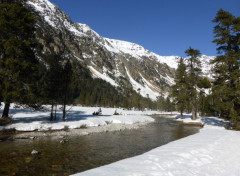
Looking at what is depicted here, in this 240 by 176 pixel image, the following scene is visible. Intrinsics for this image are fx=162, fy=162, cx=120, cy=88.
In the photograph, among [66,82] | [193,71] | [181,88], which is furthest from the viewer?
[181,88]

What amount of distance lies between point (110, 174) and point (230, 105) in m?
18.7

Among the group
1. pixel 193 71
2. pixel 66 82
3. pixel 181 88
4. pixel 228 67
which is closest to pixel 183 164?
pixel 228 67

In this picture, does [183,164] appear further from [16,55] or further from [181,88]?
[181,88]

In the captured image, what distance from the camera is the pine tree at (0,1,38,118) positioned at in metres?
17.0

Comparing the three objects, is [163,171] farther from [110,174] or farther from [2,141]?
[2,141]

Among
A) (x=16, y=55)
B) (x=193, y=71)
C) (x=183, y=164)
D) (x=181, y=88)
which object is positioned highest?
(x=193, y=71)

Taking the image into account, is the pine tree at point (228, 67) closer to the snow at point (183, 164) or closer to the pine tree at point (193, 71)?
the snow at point (183, 164)

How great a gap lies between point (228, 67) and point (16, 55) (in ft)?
82.6

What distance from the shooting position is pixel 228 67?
66.1 feet

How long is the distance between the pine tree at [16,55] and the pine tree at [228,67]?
22.3 metres

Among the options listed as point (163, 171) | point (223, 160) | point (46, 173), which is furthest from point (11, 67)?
point (223, 160)

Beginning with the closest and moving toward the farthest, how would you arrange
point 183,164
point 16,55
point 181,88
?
point 183,164, point 16,55, point 181,88

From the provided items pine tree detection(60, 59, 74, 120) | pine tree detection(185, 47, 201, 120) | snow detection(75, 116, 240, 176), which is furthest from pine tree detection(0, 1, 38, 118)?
pine tree detection(185, 47, 201, 120)

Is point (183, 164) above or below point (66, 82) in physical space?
below
